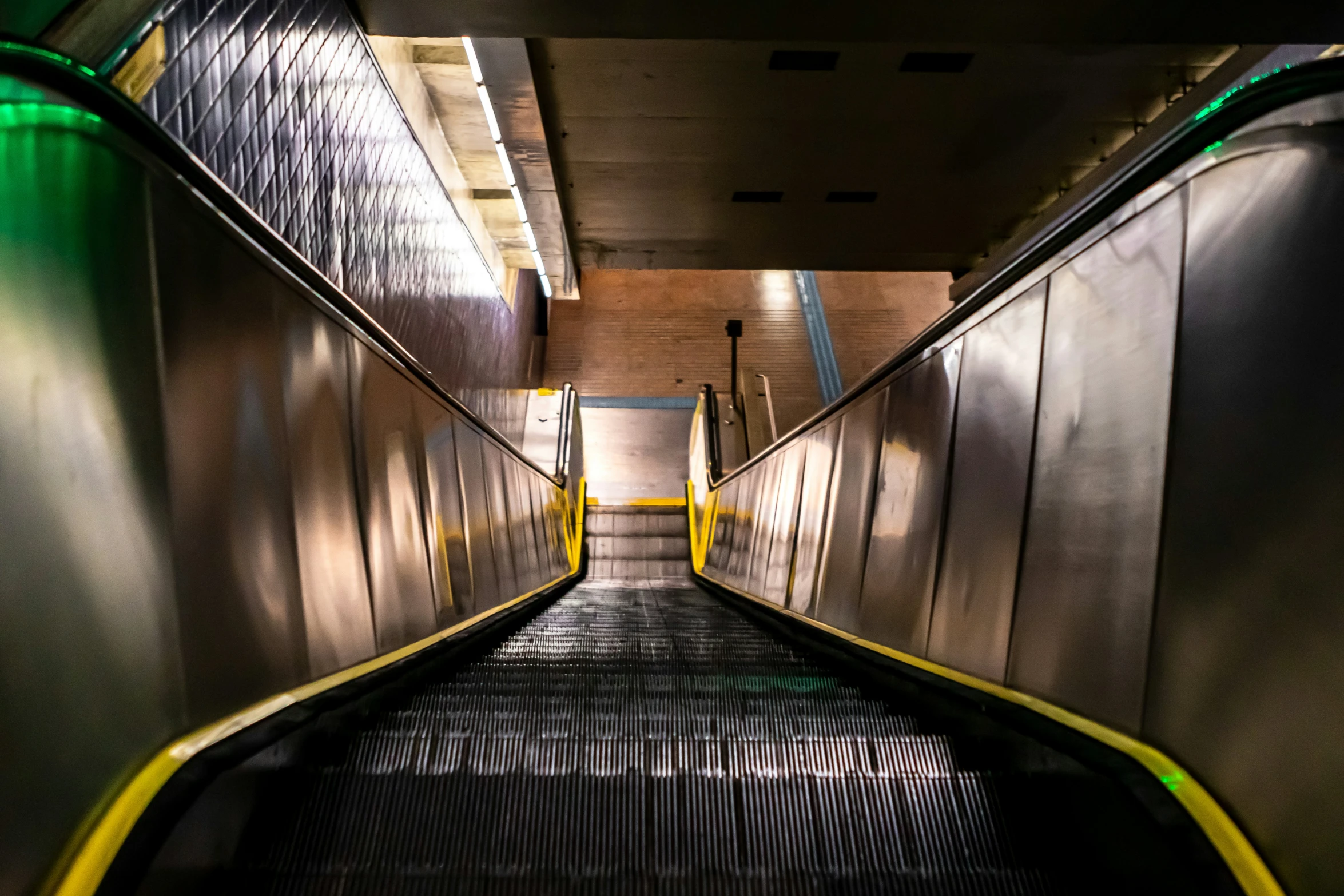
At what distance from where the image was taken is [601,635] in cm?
354

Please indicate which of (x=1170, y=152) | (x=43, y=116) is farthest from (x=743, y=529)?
(x=43, y=116)

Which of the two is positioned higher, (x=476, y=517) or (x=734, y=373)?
(x=734, y=373)

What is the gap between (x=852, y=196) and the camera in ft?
26.0

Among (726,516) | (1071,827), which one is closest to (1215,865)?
(1071,827)

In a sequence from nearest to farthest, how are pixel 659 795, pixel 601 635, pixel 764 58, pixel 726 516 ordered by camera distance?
pixel 659 795 < pixel 601 635 < pixel 764 58 < pixel 726 516

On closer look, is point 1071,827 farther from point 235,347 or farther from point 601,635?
point 601,635

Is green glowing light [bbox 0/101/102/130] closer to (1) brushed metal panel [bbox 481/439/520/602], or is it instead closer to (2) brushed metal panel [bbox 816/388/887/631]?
(2) brushed metal panel [bbox 816/388/887/631]

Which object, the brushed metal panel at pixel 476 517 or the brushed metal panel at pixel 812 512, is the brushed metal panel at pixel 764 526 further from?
the brushed metal panel at pixel 476 517

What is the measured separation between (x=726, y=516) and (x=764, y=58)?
3.60m

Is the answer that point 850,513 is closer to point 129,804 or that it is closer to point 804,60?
point 129,804

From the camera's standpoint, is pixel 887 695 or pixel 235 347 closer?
pixel 235 347

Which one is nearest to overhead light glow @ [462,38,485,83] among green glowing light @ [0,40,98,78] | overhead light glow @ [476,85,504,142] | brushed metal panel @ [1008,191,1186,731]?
overhead light glow @ [476,85,504,142]

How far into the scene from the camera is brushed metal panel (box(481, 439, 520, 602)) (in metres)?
4.11

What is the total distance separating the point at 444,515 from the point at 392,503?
691mm
